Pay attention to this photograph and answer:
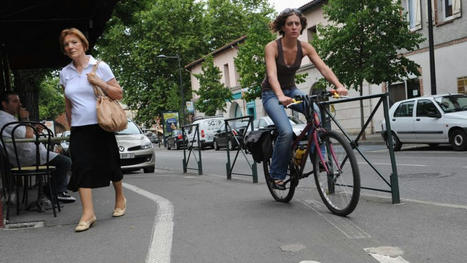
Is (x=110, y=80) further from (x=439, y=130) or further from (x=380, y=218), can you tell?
(x=439, y=130)

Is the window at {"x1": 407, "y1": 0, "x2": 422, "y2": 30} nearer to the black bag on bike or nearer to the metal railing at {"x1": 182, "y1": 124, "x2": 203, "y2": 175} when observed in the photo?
the metal railing at {"x1": 182, "y1": 124, "x2": 203, "y2": 175}

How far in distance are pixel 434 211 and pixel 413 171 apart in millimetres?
4935

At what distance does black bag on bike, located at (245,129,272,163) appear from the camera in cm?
540

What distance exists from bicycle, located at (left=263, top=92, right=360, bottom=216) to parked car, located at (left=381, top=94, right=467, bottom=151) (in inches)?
381

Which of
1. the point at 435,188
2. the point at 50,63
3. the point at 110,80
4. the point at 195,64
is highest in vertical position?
the point at 195,64

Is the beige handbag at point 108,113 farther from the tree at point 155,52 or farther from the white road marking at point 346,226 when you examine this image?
the tree at point 155,52

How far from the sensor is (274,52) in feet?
16.0

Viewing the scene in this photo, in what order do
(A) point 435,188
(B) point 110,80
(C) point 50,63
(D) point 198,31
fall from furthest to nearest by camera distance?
(D) point 198,31, (C) point 50,63, (A) point 435,188, (B) point 110,80

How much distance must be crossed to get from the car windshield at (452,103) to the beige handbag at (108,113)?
11.8 metres

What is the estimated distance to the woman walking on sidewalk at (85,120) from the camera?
15.2 ft

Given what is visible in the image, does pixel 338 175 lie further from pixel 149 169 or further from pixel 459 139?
pixel 459 139

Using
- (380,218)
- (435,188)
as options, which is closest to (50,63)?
(435,188)

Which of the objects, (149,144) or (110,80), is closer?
(110,80)

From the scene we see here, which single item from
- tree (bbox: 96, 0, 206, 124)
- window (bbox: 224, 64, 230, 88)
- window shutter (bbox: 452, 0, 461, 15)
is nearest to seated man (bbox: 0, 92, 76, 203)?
window shutter (bbox: 452, 0, 461, 15)
